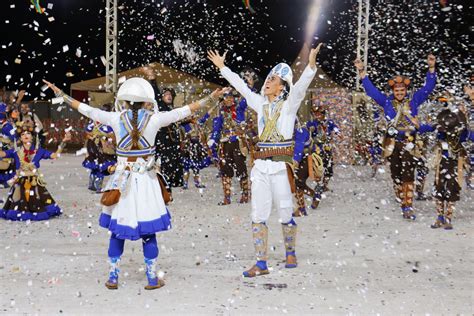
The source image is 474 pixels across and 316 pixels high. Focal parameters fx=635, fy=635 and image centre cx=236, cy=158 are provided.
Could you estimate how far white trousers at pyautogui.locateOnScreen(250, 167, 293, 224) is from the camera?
617 cm

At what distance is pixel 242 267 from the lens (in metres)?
6.21

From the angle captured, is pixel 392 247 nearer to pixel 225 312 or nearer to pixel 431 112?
pixel 225 312

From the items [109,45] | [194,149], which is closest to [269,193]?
[194,149]

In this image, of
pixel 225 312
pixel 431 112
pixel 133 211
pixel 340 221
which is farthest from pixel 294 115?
pixel 431 112

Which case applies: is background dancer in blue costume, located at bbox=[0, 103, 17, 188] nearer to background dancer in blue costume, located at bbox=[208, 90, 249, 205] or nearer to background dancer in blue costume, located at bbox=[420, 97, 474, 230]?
background dancer in blue costume, located at bbox=[208, 90, 249, 205]

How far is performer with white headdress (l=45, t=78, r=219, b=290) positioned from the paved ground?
1.07 feet

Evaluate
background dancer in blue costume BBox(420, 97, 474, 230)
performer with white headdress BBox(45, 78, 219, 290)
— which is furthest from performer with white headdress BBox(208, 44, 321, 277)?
background dancer in blue costume BBox(420, 97, 474, 230)

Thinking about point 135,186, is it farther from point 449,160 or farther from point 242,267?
point 449,160

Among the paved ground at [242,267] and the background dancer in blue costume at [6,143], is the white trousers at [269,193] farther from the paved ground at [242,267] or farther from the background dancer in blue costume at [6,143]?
the background dancer in blue costume at [6,143]

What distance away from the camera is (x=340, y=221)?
886 centimetres

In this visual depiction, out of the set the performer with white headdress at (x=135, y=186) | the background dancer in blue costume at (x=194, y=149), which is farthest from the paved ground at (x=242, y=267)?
Answer: the background dancer in blue costume at (x=194, y=149)

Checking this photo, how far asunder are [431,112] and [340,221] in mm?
11497

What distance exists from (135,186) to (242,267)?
140 cm

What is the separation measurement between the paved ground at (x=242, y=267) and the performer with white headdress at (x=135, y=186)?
1.07 feet
